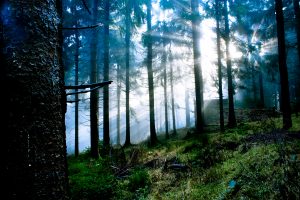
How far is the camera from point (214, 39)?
1833cm

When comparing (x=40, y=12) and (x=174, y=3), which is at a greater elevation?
(x=174, y=3)

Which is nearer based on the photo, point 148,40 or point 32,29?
point 32,29

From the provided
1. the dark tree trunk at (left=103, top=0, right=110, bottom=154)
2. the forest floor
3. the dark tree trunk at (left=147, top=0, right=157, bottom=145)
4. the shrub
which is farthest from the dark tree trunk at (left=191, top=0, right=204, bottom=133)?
the shrub

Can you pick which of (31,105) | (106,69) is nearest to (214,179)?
(31,105)

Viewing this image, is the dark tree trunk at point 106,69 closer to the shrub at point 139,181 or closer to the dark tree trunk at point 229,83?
the shrub at point 139,181

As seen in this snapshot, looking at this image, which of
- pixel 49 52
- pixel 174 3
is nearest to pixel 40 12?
pixel 49 52

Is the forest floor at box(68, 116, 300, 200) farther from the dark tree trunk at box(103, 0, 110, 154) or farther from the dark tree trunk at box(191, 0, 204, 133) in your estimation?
the dark tree trunk at box(191, 0, 204, 133)

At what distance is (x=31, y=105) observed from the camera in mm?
1526

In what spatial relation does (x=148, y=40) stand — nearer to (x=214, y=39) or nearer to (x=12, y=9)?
(x=214, y=39)

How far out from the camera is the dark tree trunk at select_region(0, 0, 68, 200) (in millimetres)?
1438

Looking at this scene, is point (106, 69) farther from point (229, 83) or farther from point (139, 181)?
point (139, 181)

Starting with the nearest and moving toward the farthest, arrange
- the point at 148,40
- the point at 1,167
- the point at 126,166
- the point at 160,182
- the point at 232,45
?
1. the point at 1,167
2. the point at 160,182
3. the point at 126,166
4. the point at 148,40
5. the point at 232,45

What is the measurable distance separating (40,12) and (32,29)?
0.14 meters

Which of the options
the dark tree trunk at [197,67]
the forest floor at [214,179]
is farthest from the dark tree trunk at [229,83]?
the forest floor at [214,179]
